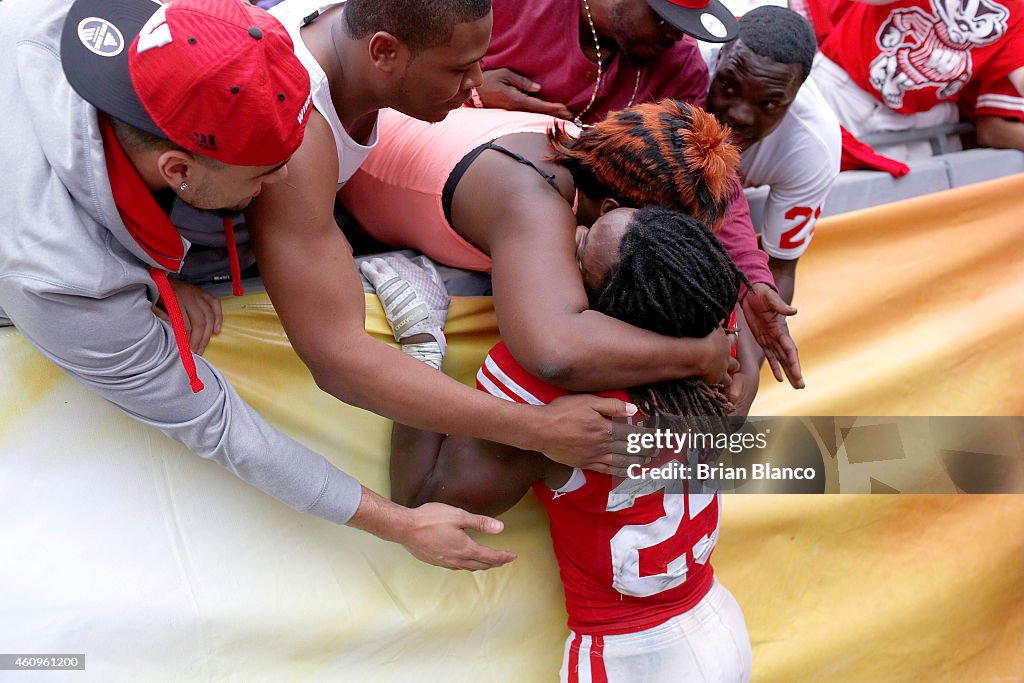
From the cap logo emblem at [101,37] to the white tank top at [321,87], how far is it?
0.31 metres

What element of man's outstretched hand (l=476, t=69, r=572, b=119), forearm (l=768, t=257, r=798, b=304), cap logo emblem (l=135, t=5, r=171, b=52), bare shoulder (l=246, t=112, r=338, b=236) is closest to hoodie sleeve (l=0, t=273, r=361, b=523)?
bare shoulder (l=246, t=112, r=338, b=236)

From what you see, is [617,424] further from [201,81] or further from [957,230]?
[957,230]

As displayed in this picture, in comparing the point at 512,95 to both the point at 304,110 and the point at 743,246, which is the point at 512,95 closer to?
the point at 743,246

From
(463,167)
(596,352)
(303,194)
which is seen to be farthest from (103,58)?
(596,352)

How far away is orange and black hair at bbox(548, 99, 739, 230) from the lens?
1665mm

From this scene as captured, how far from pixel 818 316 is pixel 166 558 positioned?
1.78 meters

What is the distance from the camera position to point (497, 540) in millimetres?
1993

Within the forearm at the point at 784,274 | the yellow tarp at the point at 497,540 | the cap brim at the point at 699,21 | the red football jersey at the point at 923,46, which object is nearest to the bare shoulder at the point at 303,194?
the yellow tarp at the point at 497,540

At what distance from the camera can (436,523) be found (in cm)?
170

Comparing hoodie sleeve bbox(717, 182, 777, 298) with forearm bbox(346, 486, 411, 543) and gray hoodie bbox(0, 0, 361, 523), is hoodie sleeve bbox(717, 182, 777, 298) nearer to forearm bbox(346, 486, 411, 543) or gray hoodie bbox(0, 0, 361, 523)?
forearm bbox(346, 486, 411, 543)

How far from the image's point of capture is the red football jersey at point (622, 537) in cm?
171

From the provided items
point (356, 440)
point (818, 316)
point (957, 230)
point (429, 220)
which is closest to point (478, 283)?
point (429, 220)

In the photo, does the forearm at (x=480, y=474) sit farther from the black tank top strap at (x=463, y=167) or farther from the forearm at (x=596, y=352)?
the black tank top strap at (x=463, y=167)

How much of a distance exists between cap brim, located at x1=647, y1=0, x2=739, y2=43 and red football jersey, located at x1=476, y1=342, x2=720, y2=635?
2.55 ft
